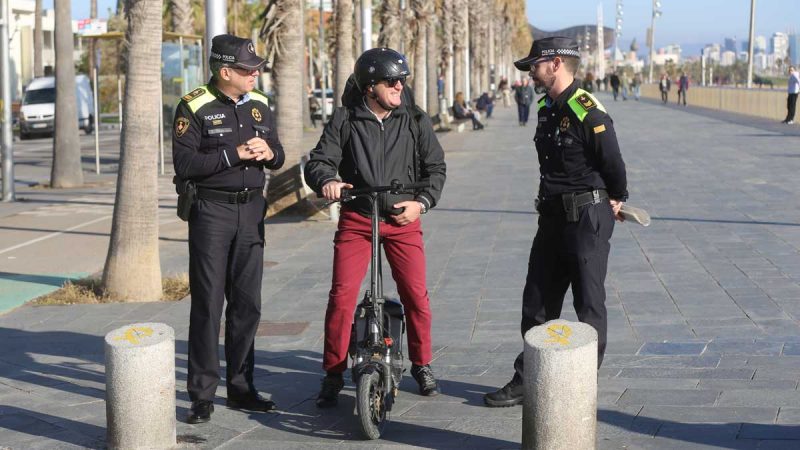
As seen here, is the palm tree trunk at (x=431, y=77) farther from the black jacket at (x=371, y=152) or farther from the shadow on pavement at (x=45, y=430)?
the shadow on pavement at (x=45, y=430)

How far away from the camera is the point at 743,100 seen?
44188mm

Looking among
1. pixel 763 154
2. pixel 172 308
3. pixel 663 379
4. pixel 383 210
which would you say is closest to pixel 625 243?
pixel 172 308

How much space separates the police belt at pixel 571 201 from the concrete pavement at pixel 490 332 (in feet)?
3.30

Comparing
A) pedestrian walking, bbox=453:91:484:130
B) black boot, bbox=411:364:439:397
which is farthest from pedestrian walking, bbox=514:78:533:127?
black boot, bbox=411:364:439:397

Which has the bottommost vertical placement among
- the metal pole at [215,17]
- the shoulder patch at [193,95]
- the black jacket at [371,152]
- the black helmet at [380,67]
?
the black jacket at [371,152]

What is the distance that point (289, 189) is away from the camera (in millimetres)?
15711

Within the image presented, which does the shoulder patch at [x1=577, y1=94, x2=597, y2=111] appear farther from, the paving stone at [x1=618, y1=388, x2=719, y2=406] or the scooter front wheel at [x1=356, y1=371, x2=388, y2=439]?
the scooter front wheel at [x1=356, y1=371, x2=388, y2=439]

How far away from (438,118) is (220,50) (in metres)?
32.6

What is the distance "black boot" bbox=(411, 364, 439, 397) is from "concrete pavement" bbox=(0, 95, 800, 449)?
5 centimetres

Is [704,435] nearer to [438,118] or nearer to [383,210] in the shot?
[383,210]

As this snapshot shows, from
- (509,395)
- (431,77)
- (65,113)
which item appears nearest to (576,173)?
(509,395)

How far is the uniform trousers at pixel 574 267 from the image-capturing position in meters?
6.17

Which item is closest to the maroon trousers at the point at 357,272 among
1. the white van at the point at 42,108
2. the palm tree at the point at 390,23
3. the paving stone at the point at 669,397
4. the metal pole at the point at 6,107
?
the paving stone at the point at 669,397

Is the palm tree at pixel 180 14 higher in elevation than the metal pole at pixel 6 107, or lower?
higher
